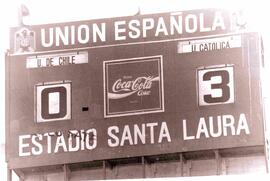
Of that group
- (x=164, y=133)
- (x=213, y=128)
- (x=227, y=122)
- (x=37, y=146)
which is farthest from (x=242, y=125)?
(x=37, y=146)

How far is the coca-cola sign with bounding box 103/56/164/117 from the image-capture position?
16.3 meters

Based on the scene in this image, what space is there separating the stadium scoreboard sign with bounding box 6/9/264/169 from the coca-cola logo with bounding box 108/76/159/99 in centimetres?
2

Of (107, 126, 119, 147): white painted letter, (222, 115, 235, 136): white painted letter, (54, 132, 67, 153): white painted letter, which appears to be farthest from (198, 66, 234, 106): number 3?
(54, 132, 67, 153): white painted letter

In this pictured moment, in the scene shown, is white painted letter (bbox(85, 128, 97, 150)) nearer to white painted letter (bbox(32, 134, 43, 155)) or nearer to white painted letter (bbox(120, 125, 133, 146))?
white painted letter (bbox(120, 125, 133, 146))

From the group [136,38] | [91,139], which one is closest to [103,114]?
[91,139]

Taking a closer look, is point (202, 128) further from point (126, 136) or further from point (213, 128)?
point (126, 136)

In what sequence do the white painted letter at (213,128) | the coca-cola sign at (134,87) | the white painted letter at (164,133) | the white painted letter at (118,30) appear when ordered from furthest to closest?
the white painted letter at (118,30)
the coca-cola sign at (134,87)
the white painted letter at (164,133)
the white painted letter at (213,128)

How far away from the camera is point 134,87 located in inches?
645

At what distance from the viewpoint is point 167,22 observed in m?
16.7

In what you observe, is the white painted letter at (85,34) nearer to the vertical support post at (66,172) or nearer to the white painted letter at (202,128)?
the vertical support post at (66,172)

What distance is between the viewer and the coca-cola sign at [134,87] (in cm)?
1631

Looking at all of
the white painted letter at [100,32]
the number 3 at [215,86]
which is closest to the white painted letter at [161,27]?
the white painted letter at [100,32]

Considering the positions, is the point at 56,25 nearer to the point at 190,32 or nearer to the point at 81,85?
the point at 81,85

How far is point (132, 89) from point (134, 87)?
0.20ft
